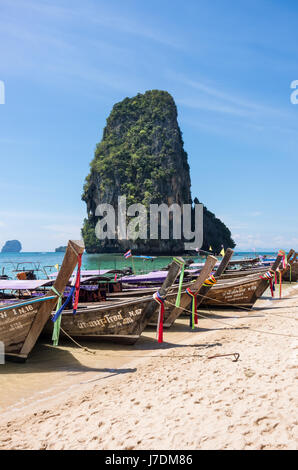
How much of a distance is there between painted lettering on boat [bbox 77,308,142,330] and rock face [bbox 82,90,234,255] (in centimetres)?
6854

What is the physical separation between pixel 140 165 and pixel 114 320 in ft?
259

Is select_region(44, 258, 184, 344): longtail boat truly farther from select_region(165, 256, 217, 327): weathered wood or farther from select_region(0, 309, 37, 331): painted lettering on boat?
select_region(165, 256, 217, 327): weathered wood

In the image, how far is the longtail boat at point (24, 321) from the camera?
7094mm

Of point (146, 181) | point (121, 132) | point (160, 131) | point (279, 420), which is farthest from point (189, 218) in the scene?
point (279, 420)

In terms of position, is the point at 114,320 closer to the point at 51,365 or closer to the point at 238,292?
the point at 51,365

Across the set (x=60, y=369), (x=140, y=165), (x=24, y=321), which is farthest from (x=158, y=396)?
(x=140, y=165)

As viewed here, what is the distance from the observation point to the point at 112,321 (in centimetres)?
861

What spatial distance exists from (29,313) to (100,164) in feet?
279

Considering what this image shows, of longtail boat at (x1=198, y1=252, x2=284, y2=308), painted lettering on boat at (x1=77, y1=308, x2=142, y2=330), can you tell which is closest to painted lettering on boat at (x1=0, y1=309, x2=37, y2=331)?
painted lettering on boat at (x1=77, y1=308, x2=142, y2=330)

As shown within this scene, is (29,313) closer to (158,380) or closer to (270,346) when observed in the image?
(158,380)

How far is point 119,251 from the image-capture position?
86.8 metres

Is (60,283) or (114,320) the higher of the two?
(60,283)

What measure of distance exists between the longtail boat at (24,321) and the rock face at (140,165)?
70.0 m

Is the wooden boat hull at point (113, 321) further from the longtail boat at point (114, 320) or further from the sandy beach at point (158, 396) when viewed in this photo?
the sandy beach at point (158, 396)
